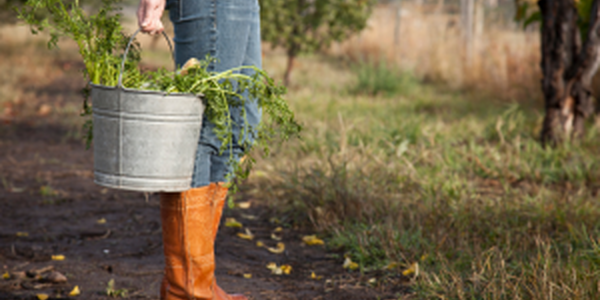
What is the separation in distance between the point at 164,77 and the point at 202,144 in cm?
22

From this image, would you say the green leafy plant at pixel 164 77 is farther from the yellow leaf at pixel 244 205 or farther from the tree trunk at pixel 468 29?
the tree trunk at pixel 468 29

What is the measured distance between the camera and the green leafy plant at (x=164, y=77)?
141cm

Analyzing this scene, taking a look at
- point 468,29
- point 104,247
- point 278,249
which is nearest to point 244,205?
point 278,249

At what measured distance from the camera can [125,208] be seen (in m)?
3.04

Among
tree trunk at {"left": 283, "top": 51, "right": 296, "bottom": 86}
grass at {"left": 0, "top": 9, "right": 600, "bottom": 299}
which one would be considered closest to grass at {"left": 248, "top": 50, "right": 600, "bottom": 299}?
grass at {"left": 0, "top": 9, "right": 600, "bottom": 299}

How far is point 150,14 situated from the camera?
141 centimetres

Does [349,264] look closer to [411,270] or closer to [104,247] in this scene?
[411,270]

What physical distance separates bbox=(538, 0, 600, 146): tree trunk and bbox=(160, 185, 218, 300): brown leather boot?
121 inches

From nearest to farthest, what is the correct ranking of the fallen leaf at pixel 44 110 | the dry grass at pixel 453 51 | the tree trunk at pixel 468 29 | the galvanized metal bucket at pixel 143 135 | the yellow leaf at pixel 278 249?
the galvanized metal bucket at pixel 143 135 < the yellow leaf at pixel 278 249 < the fallen leaf at pixel 44 110 < the dry grass at pixel 453 51 < the tree trunk at pixel 468 29

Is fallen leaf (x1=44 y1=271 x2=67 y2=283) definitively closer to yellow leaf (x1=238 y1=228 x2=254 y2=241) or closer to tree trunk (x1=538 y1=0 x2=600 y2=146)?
yellow leaf (x1=238 y1=228 x2=254 y2=241)

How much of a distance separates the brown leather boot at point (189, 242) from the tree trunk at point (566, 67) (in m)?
3.07

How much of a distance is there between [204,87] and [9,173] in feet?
9.13

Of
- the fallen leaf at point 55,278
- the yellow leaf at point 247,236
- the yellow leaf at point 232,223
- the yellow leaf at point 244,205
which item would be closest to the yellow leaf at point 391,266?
the yellow leaf at point 247,236

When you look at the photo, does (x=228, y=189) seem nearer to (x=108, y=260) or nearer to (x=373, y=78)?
(x=108, y=260)
